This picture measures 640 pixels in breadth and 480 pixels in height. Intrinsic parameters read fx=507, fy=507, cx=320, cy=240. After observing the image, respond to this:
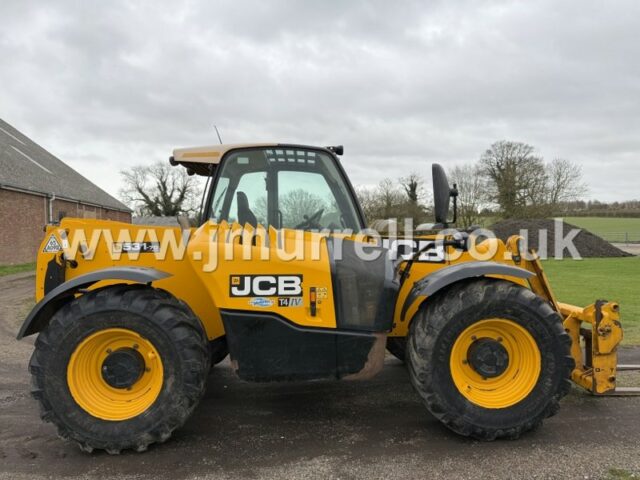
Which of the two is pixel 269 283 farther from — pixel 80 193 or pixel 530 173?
pixel 530 173

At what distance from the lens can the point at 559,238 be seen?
2730 centimetres

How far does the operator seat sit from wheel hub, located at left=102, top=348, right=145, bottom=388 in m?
1.38

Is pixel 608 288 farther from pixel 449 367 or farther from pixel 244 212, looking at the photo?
pixel 244 212

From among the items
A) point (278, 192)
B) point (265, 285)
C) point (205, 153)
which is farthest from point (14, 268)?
point (265, 285)

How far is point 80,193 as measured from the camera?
32.8 metres

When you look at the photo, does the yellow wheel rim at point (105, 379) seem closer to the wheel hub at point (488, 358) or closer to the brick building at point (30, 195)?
the wheel hub at point (488, 358)

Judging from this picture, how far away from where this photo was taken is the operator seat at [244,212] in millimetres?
4332

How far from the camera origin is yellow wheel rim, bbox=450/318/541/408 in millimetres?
3758

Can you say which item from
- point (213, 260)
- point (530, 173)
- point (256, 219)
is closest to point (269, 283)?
point (213, 260)

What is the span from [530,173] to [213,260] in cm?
3601

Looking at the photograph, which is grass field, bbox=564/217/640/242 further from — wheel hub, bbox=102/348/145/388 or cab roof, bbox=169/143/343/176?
Result: wheel hub, bbox=102/348/145/388

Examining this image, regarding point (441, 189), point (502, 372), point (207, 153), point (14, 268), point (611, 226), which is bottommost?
point (14, 268)

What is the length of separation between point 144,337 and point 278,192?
5.34 feet

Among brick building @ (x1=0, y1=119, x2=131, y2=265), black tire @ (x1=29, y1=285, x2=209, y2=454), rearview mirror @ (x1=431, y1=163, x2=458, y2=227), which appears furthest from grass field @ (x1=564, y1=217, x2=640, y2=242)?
black tire @ (x1=29, y1=285, x2=209, y2=454)
